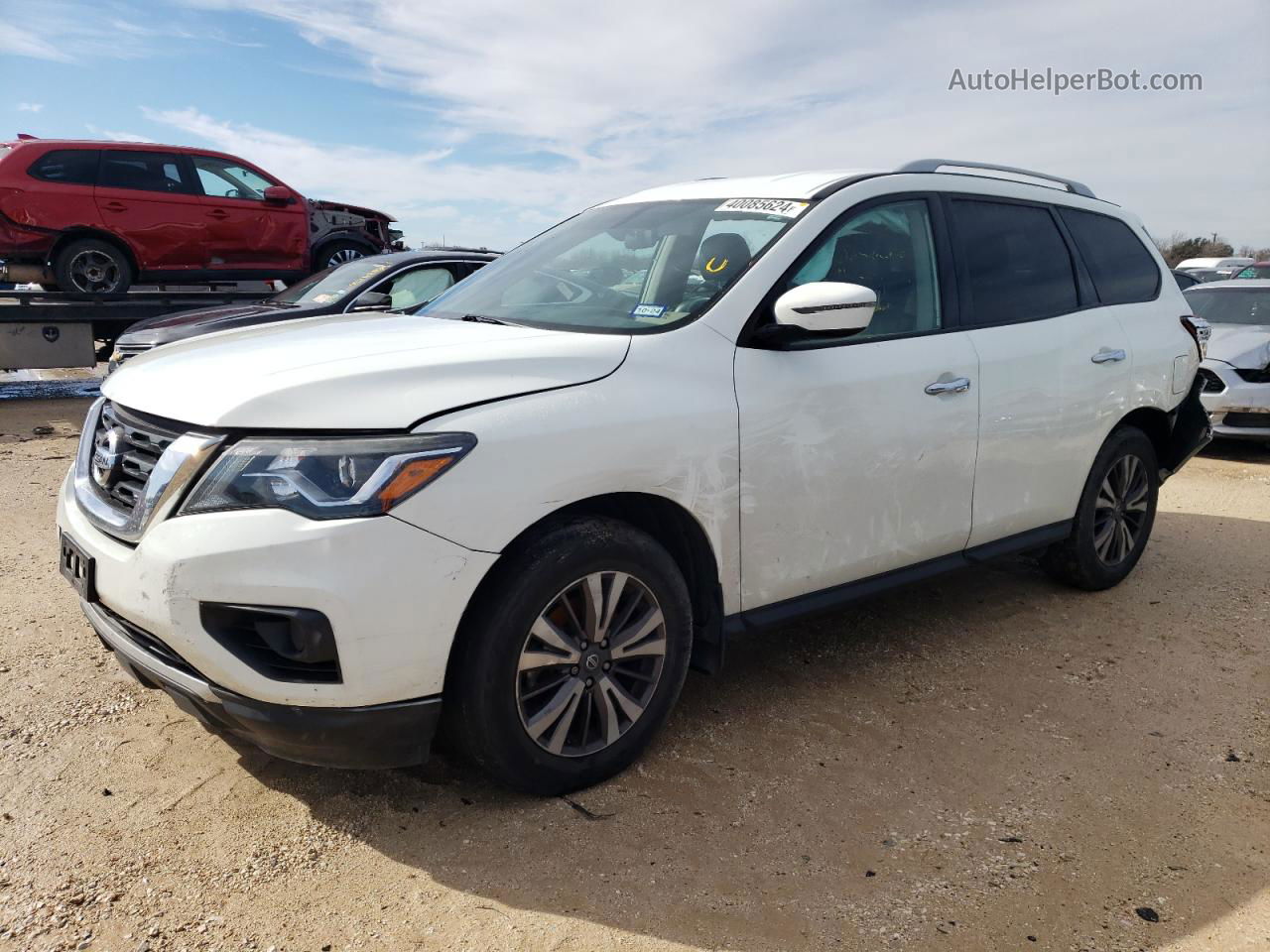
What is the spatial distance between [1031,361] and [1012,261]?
455mm

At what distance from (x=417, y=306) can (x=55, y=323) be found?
777cm

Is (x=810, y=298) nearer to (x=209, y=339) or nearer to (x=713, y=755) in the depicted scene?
(x=713, y=755)

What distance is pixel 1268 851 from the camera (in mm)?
2773

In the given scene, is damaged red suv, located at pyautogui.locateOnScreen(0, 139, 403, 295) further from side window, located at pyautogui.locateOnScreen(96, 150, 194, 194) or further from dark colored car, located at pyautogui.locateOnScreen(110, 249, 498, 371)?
dark colored car, located at pyautogui.locateOnScreen(110, 249, 498, 371)

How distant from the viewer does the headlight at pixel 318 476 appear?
7.72ft

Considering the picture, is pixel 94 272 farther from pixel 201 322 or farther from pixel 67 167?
pixel 201 322

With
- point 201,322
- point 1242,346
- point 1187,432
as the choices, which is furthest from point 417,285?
point 1242,346

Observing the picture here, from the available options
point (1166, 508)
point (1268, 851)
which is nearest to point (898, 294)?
point (1268, 851)

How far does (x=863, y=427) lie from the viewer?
333 cm

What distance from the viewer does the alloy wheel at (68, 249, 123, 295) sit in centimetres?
1022

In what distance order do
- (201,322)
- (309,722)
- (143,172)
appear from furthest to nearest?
Result: (143,172)
(201,322)
(309,722)

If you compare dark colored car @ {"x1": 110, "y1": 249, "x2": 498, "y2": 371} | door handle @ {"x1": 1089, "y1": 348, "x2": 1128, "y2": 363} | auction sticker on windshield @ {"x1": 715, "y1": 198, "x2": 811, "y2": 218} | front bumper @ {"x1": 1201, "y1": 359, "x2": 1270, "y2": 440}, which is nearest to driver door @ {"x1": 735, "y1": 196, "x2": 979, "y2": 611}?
auction sticker on windshield @ {"x1": 715, "y1": 198, "x2": 811, "y2": 218}

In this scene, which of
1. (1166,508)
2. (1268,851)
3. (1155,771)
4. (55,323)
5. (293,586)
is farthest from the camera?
(55,323)

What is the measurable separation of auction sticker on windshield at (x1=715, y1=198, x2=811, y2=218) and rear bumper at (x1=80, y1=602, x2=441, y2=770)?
6.54ft
